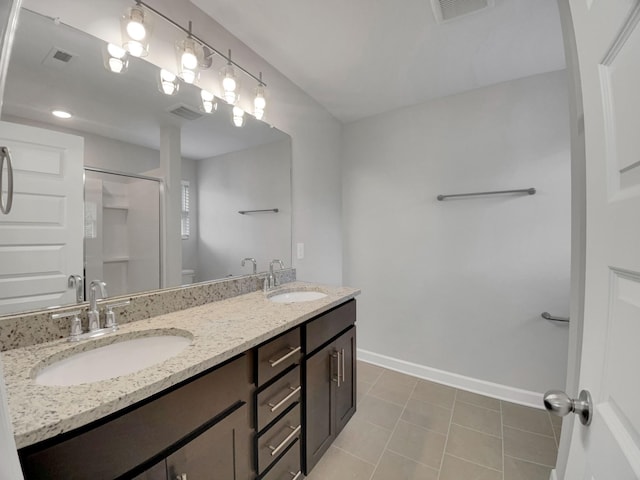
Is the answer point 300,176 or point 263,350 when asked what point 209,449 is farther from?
point 300,176

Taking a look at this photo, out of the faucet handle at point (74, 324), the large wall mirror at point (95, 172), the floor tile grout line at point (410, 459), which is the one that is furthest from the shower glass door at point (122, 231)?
the floor tile grout line at point (410, 459)

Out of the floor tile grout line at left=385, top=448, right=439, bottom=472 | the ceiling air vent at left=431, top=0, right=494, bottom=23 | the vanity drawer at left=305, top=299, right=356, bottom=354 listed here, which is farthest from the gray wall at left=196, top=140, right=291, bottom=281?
the floor tile grout line at left=385, top=448, right=439, bottom=472

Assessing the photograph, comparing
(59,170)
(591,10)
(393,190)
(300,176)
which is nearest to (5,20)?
(59,170)

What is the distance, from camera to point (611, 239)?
0.44 m

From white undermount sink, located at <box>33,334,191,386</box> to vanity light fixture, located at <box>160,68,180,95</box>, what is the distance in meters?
1.13

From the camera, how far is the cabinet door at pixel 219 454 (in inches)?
28.5

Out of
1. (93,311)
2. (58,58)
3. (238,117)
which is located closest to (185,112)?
(238,117)

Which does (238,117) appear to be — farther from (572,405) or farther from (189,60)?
(572,405)

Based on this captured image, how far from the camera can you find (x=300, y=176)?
211 centimetres

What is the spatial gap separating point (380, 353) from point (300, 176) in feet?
6.06

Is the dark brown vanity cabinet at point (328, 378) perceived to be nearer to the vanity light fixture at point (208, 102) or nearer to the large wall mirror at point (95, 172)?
the large wall mirror at point (95, 172)

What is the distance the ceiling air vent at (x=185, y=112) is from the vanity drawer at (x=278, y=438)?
1.50 m

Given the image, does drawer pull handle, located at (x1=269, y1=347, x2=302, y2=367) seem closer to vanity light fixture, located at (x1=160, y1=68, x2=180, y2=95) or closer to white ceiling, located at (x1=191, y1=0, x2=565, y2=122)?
vanity light fixture, located at (x1=160, y1=68, x2=180, y2=95)

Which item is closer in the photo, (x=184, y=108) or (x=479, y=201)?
(x=184, y=108)
